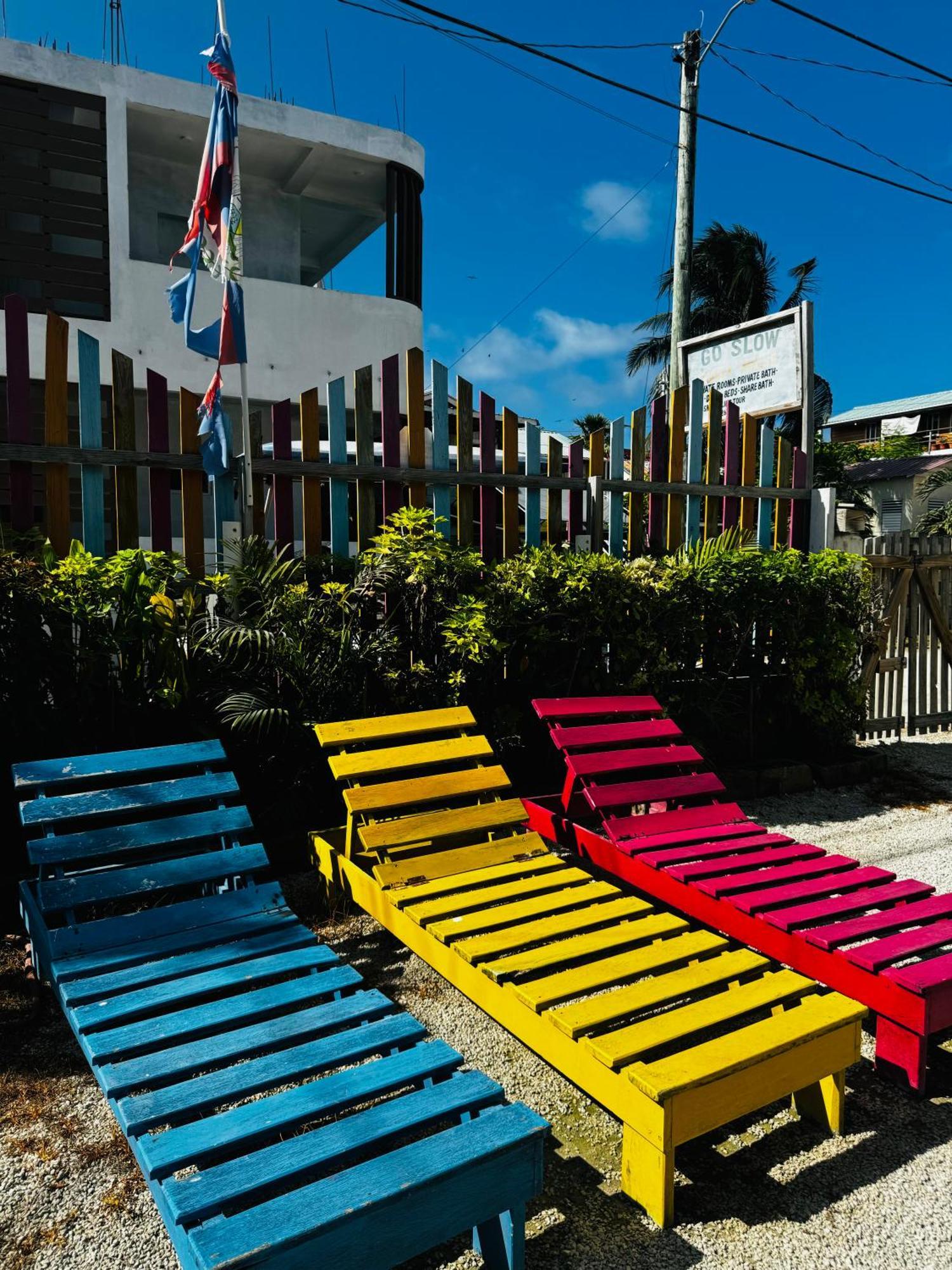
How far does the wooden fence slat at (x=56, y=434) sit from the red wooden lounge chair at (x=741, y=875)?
2849mm

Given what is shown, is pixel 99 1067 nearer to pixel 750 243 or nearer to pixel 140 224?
pixel 140 224

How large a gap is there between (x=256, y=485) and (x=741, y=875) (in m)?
3.62

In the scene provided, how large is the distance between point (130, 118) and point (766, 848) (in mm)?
14146

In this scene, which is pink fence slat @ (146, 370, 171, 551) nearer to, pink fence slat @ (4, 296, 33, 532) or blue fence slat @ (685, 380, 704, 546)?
pink fence slat @ (4, 296, 33, 532)

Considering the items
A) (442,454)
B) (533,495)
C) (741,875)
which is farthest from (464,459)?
(741,875)

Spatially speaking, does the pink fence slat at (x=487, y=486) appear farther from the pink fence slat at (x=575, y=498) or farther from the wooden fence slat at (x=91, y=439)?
the wooden fence slat at (x=91, y=439)

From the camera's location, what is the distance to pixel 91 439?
5066 mm

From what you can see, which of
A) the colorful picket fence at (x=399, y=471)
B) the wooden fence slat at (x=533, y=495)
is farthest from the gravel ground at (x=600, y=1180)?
the wooden fence slat at (x=533, y=495)

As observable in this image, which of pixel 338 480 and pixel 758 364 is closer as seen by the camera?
pixel 338 480

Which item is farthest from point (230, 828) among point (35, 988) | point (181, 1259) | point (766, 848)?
point (766, 848)

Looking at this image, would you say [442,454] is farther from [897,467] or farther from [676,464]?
[897,467]

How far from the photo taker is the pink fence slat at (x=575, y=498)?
6.72 m

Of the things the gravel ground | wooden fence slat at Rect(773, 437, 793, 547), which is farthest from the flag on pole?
wooden fence slat at Rect(773, 437, 793, 547)

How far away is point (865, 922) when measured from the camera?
134 inches
